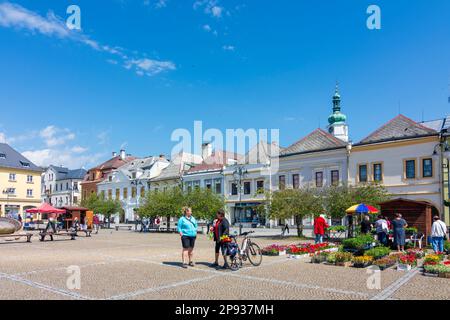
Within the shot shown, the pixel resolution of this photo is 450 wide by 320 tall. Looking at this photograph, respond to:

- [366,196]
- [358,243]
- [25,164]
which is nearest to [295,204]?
[366,196]

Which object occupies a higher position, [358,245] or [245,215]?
[358,245]

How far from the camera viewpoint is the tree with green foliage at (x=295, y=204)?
27656mm

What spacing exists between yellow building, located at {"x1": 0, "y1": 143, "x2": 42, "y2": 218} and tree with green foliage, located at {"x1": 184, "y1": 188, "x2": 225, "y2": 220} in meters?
36.2

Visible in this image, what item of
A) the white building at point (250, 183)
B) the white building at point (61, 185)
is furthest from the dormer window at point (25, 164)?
the white building at point (250, 183)

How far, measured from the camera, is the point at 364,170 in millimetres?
37625

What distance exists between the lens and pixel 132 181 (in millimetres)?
62344

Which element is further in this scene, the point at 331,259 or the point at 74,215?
the point at 74,215

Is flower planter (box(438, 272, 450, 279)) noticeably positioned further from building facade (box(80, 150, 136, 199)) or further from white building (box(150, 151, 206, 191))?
building facade (box(80, 150, 136, 199))

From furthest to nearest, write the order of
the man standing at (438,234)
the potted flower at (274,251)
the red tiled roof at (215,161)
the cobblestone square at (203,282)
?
the red tiled roof at (215,161) → the man standing at (438,234) → the potted flower at (274,251) → the cobblestone square at (203,282)

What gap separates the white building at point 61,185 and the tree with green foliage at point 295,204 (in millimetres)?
56404

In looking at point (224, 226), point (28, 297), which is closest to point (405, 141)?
point (224, 226)

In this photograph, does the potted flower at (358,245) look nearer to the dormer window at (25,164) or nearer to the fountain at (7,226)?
the fountain at (7,226)

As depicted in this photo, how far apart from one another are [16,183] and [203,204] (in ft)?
128

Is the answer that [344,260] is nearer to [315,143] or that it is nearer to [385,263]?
[385,263]
